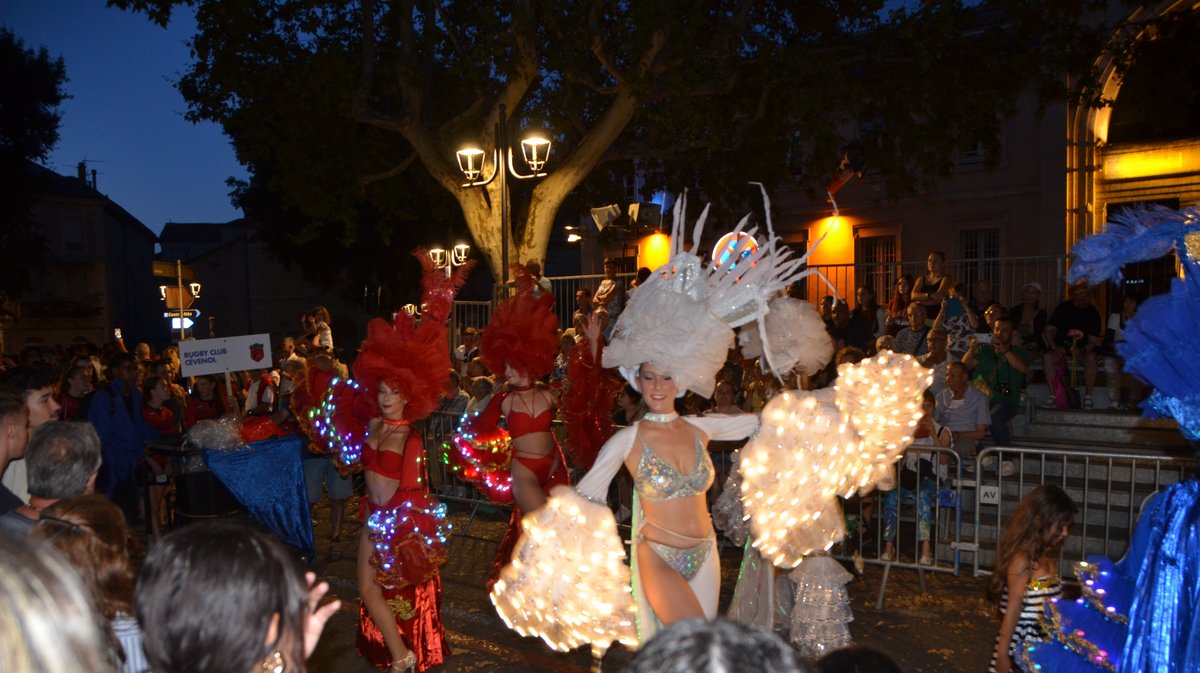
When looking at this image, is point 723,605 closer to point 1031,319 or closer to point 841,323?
point 841,323

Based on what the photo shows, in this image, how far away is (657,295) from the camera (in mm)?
4406

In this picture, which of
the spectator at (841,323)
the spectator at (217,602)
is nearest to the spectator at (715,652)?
the spectator at (217,602)

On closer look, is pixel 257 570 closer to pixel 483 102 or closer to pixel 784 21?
pixel 483 102

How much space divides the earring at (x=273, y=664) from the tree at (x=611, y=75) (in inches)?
423

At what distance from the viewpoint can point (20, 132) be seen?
83.5 ft

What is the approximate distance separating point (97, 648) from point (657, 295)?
3.26 m

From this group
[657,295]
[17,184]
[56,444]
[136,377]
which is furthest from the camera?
[17,184]

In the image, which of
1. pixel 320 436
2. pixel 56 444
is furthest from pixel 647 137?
pixel 56 444

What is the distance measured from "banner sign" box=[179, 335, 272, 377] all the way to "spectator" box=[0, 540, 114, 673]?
847cm

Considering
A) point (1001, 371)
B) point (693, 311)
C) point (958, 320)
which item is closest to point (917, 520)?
point (1001, 371)

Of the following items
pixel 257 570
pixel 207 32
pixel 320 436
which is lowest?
pixel 320 436

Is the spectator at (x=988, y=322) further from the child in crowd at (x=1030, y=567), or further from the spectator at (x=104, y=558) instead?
the spectator at (x=104, y=558)

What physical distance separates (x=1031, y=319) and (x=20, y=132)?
26.1 m

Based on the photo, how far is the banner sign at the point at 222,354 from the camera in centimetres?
935
